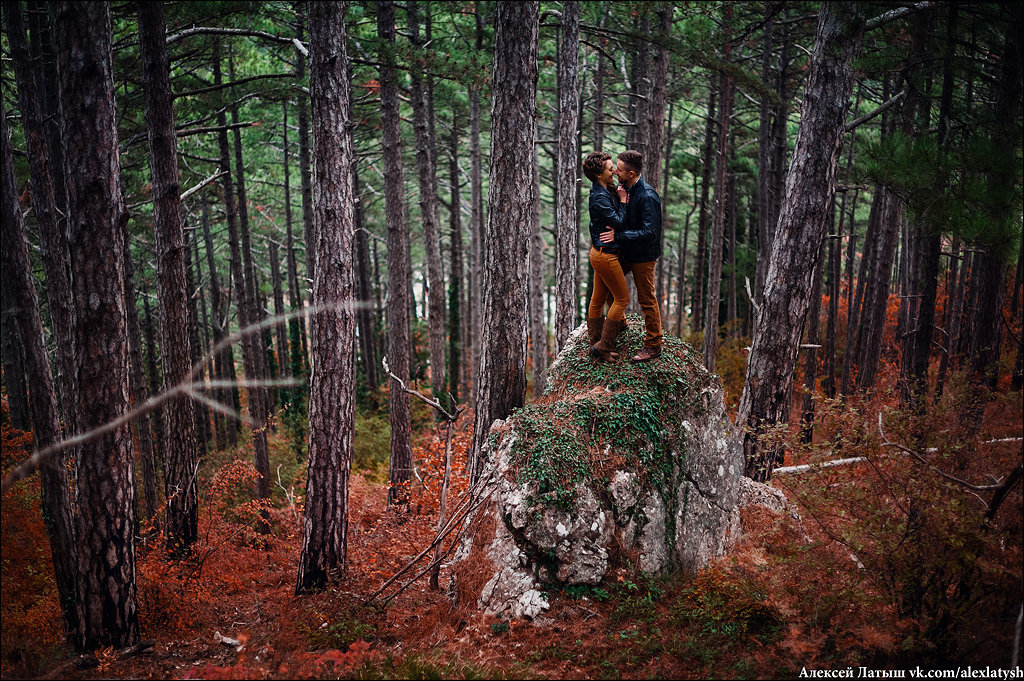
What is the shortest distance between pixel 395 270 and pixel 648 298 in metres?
5.78

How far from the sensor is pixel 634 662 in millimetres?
4461

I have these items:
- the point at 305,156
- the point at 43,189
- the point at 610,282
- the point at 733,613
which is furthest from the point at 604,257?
the point at 305,156

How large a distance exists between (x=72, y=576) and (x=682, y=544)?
6.98 meters

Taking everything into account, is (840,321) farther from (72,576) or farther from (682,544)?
(72,576)

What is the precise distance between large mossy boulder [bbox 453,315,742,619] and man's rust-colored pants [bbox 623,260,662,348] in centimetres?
28

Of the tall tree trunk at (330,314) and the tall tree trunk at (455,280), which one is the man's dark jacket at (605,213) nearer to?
the tall tree trunk at (330,314)

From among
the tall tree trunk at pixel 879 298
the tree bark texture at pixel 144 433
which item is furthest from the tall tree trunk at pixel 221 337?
the tall tree trunk at pixel 879 298

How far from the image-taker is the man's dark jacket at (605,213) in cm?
600

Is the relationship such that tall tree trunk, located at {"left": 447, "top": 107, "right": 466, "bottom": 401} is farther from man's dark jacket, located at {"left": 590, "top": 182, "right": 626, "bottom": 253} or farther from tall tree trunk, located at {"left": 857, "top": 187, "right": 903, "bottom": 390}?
man's dark jacket, located at {"left": 590, "top": 182, "right": 626, "bottom": 253}

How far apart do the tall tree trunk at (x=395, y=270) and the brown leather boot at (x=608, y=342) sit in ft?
16.5

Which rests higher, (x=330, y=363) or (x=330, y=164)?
(x=330, y=164)

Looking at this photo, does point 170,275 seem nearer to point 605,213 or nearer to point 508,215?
point 508,215

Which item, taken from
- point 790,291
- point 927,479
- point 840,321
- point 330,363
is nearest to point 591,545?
point 927,479

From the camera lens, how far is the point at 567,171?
35.7 ft
